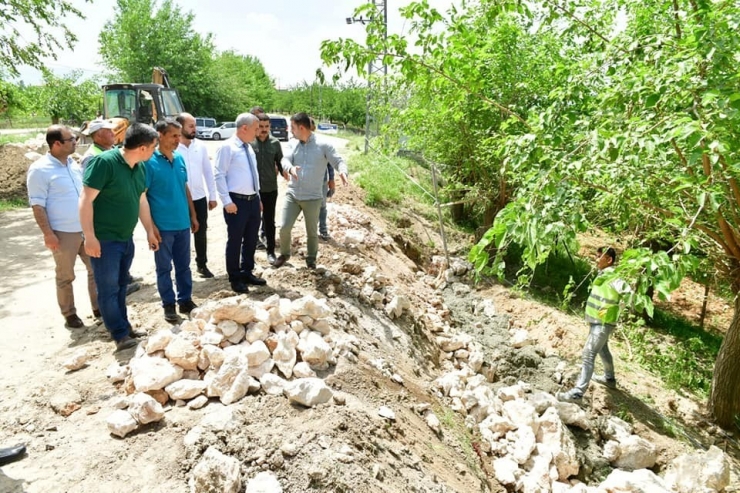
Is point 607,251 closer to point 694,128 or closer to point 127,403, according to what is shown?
point 694,128

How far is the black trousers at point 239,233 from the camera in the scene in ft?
14.8

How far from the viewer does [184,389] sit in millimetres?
2920

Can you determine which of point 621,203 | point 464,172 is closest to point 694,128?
point 621,203

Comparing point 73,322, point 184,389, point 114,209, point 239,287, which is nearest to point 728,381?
point 239,287

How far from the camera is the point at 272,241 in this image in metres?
5.68

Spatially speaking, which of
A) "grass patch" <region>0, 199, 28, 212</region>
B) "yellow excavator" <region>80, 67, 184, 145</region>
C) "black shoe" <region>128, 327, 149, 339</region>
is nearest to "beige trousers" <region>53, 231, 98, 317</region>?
"black shoe" <region>128, 327, 149, 339</region>

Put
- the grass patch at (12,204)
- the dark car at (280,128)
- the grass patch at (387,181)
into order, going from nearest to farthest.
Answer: the grass patch at (12,204)
the grass patch at (387,181)
the dark car at (280,128)

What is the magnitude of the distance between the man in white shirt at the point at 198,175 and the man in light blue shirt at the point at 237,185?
433 millimetres

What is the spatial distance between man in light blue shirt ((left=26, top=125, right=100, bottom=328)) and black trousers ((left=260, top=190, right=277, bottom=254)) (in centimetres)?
192

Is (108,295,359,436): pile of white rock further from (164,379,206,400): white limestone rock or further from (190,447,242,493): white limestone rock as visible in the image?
(190,447,242,493): white limestone rock

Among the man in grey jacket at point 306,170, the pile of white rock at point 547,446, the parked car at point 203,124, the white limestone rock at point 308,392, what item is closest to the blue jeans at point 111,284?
the white limestone rock at point 308,392

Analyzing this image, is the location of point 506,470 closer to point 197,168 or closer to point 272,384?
point 272,384

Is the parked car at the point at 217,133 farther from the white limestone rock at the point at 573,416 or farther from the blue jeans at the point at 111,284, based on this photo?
the white limestone rock at the point at 573,416

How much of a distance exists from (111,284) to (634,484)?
4.24 m
